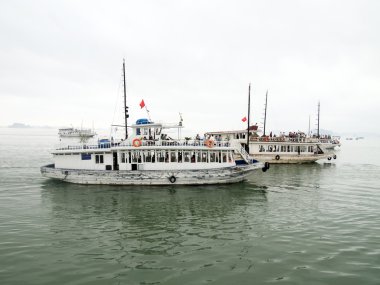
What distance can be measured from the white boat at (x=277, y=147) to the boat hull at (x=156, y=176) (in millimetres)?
20570

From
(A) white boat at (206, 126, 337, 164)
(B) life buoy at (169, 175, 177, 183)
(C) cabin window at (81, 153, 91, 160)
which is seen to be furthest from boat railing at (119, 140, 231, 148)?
(A) white boat at (206, 126, 337, 164)

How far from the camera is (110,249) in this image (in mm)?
13375

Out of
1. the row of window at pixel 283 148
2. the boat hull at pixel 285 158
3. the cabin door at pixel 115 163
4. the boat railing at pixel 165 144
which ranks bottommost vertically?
the boat hull at pixel 285 158

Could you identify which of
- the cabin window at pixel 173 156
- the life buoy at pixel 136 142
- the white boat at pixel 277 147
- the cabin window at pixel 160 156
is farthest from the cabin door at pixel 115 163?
the white boat at pixel 277 147

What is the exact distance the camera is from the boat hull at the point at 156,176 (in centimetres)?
2762

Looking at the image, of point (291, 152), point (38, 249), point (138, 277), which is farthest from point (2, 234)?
point (291, 152)

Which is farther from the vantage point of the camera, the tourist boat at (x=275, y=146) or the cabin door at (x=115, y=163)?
the tourist boat at (x=275, y=146)

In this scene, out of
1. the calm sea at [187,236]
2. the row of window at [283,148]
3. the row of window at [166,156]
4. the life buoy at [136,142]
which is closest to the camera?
the calm sea at [187,236]

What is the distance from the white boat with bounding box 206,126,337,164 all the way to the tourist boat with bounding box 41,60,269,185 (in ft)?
63.2

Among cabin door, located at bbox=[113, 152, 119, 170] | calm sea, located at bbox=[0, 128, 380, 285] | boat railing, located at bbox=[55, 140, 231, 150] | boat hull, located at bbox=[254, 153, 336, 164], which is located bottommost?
calm sea, located at bbox=[0, 128, 380, 285]

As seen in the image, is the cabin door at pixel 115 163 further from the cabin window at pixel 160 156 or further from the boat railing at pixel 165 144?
the cabin window at pixel 160 156

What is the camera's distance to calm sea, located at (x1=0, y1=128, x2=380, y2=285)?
11.3 meters

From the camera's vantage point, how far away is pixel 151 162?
28891 millimetres

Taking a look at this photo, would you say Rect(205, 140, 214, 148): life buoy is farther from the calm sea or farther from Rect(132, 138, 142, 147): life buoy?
Rect(132, 138, 142, 147): life buoy
